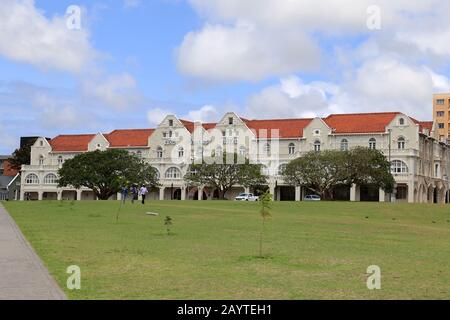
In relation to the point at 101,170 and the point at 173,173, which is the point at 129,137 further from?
the point at 101,170

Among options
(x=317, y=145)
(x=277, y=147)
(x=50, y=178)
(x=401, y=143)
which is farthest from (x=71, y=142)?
(x=401, y=143)

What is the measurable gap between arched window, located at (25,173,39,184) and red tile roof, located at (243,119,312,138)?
138 feet

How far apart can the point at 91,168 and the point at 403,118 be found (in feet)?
157

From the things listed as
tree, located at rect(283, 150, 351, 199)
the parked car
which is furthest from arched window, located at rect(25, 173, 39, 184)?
tree, located at rect(283, 150, 351, 199)

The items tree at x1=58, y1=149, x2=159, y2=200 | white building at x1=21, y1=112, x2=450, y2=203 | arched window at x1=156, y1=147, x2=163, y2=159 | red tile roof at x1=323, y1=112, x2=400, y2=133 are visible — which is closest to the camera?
tree at x1=58, y1=149, x2=159, y2=200

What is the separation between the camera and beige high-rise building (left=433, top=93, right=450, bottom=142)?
16675 centimetres

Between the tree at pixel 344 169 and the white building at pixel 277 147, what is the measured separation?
1282cm

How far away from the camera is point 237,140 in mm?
110500

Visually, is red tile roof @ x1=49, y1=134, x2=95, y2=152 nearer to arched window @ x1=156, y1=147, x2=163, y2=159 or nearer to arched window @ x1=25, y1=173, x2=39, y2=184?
arched window @ x1=25, y1=173, x2=39, y2=184

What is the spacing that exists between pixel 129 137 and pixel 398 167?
5189 centimetres

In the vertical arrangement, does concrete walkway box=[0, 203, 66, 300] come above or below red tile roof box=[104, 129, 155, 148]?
below

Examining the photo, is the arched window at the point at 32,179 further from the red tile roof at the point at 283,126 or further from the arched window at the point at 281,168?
the arched window at the point at 281,168

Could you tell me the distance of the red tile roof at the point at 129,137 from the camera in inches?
4777
